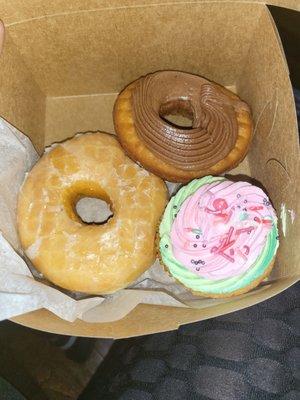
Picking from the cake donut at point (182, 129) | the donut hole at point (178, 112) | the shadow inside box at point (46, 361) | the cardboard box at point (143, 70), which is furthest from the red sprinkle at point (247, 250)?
the shadow inside box at point (46, 361)

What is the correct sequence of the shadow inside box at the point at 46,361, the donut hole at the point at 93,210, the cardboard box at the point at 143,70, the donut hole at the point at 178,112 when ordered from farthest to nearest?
the shadow inside box at the point at 46,361, the donut hole at the point at 93,210, the donut hole at the point at 178,112, the cardboard box at the point at 143,70

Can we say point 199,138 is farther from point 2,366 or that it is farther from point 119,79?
point 2,366

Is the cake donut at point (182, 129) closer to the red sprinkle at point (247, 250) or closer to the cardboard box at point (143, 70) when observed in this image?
the cardboard box at point (143, 70)

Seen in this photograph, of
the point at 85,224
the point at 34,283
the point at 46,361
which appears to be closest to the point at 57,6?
the point at 85,224

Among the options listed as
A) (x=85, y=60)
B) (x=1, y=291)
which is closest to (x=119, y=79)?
(x=85, y=60)

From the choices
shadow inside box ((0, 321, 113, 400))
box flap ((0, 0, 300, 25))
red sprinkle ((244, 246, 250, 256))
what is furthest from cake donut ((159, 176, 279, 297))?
shadow inside box ((0, 321, 113, 400))

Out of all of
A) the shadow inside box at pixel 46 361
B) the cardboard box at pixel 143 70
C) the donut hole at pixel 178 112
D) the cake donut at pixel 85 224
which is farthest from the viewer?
the shadow inside box at pixel 46 361

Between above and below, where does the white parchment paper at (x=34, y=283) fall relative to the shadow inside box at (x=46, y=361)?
above
